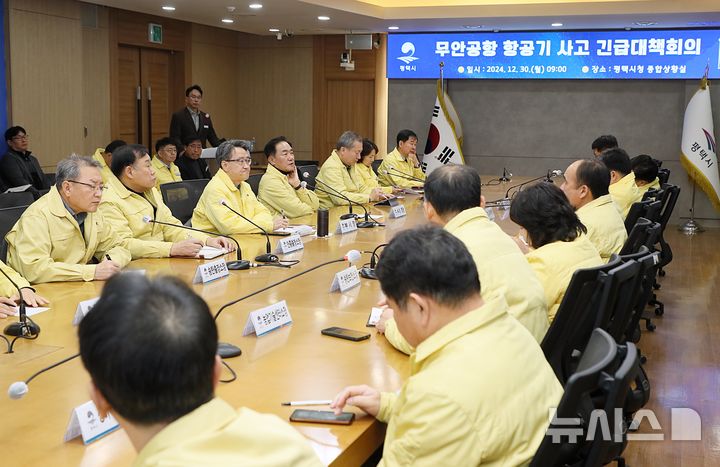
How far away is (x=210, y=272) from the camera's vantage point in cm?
347

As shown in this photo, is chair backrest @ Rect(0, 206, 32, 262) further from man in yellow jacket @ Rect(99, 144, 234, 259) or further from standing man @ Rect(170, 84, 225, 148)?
standing man @ Rect(170, 84, 225, 148)

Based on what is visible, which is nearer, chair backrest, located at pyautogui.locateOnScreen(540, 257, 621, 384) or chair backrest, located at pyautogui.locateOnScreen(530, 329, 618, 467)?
chair backrest, located at pyautogui.locateOnScreen(530, 329, 618, 467)

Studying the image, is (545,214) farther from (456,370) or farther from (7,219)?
(7,219)

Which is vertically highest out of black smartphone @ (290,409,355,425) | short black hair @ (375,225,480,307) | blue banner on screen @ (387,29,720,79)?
blue banner on screen @ (387,29,720,79)

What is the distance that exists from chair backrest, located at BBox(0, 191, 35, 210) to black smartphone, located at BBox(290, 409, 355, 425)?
10.0 ft

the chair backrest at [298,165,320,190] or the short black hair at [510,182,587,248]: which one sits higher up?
the short black hair at [510,182,587,248]

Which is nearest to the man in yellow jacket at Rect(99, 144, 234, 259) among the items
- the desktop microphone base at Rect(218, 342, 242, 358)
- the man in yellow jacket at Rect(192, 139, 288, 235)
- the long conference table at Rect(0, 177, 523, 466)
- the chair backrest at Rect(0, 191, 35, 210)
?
the long conference table at Rect(0, 177, 523, 466)

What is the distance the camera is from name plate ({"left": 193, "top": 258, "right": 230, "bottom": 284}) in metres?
3.43

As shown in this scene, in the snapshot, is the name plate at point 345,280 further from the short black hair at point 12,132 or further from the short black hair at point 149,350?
the short black hair at point 12,132

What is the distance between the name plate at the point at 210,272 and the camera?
343 cm

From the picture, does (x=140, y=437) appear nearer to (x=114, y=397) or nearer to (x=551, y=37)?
(x=114, y=397)

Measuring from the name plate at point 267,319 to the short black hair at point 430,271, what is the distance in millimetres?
994

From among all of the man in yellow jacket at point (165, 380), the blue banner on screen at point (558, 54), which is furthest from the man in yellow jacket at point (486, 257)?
the blue banner on screen at point (558, 54)

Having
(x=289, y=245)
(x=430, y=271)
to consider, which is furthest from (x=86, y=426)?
(x=289, y=245)
